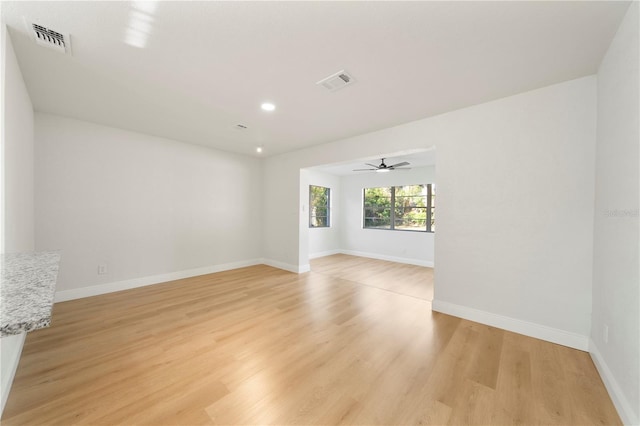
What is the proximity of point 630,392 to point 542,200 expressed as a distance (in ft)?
5.36

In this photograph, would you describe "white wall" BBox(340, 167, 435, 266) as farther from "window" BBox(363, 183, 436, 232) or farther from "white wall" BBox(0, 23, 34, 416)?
"white wall" BBox(0, 23, 34, 416)

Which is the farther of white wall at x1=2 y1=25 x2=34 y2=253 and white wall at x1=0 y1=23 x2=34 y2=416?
white wall at x1=2 y1=25 x2=34 y2=253

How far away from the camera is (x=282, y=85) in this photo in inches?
96.5

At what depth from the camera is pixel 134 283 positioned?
13.1 ft

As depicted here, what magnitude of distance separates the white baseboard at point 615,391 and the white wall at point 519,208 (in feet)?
0.99

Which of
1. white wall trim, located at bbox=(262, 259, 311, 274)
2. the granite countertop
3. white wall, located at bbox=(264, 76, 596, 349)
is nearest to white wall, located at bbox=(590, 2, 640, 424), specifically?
white wall, located at bbox=(264, 76, 596, 349)

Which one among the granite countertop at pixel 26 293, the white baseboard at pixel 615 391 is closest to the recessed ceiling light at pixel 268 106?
the granite countertop at pixel 26 293

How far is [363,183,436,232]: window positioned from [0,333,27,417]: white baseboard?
6.41m

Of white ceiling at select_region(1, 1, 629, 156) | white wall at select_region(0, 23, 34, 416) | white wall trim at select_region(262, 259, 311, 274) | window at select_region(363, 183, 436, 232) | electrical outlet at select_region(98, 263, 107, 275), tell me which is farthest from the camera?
window at select_region(363, 183, 436, 232)

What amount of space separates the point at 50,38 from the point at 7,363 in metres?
2.37

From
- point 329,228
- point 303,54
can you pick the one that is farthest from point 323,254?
point 303,54

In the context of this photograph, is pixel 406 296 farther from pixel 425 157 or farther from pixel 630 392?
pixel 425 157

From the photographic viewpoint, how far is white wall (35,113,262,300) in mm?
3379

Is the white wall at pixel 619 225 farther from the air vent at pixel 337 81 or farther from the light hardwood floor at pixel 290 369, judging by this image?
the air vent at pixel 337 81
